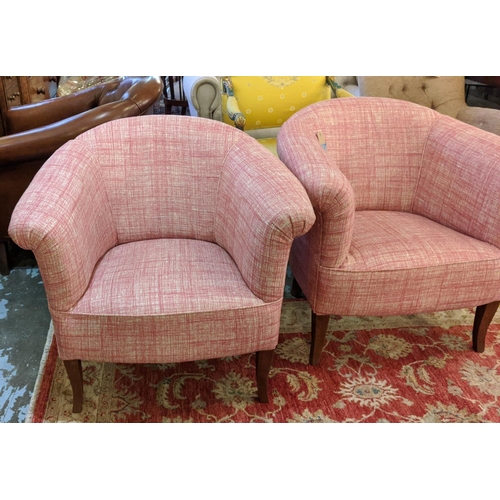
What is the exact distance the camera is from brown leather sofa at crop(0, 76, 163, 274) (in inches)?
72.8

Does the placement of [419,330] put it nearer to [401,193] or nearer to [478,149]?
[401,193]

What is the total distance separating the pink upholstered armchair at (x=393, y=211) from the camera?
1.55 meters

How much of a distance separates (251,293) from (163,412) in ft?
1.57

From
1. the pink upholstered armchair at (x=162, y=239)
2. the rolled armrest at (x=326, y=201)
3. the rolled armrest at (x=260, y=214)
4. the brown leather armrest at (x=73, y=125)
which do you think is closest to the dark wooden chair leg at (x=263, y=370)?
the pink upholstered armchair at (x=162, y=239)

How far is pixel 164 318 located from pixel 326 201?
0.55 meters

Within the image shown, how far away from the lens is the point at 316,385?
166cm

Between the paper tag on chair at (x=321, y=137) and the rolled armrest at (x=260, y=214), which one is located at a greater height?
the paper tag on chair at (x=321, y=137)

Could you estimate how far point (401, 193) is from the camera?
6.25 ft

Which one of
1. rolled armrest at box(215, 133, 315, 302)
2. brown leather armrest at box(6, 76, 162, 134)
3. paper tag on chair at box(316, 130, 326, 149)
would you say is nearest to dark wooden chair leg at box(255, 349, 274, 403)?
rolled armrest at box(215, 133, 315, 302)

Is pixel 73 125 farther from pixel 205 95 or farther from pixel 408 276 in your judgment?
pixel 408 276

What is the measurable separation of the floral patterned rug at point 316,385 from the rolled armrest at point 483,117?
108 centimetres

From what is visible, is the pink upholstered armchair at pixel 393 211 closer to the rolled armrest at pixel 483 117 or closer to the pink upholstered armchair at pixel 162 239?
the pink upholstered armchair at pixel 162 239

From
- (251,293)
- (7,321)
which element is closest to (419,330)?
(251,293)

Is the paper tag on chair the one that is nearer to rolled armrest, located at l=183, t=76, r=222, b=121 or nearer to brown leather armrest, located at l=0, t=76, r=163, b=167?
brown leather armrest, located at l=0, t=76, r=163, b=167
